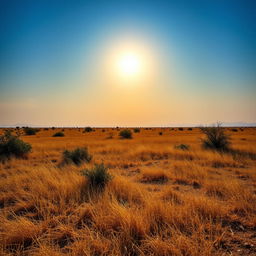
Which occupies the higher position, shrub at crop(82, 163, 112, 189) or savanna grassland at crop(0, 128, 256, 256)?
shrub at crop(82, 163, 112, 189)

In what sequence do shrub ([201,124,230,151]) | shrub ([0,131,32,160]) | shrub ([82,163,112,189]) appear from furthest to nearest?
1. shrub ([201,124,230,151])
2. shrub ([0,131,32,160])
3. shrub ([82,163,112,189])

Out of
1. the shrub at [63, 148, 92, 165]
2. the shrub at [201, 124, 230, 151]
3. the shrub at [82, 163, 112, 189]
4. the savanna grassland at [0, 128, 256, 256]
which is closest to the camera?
the savanna grassland at [0, 128, 256, 256]

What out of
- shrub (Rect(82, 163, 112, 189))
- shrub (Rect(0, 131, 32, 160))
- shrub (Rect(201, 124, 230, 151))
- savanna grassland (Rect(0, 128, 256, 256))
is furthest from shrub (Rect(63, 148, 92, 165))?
shrub (Rect(201, 124, 230, 151))

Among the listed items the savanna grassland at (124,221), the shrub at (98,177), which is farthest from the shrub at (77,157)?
the shrub at (98,177)

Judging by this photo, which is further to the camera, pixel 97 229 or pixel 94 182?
pixel 94 182

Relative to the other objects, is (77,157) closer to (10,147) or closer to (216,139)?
(10,147)

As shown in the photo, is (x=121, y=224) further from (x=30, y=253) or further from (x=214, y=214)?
(x=214, y=214)

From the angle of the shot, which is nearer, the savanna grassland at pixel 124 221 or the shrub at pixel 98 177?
the savanna grassland at pixel 124 221

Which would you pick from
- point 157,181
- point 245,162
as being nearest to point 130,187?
point 157,181

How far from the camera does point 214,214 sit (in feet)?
10.8

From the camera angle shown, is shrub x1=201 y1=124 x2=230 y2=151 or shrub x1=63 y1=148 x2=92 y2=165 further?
shrub x1=201 y1=124 x2=230 y2=151

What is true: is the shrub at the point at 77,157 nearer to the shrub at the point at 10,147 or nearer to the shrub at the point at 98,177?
the shrub at the point at 10,147

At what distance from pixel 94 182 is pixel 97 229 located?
2.18m

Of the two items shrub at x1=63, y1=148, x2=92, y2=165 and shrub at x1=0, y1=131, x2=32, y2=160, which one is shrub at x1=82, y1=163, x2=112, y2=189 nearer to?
shrub at x1=63, y1=148, x2=92, y2=165
